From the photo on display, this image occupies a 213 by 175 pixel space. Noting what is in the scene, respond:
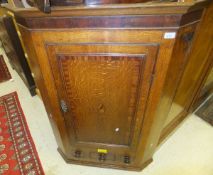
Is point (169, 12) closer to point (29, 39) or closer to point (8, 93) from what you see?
point (29, 39)

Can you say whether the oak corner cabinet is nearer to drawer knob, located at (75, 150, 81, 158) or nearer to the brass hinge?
the brass hinge

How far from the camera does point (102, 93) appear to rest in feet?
2.93

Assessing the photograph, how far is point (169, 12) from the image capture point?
579 mm

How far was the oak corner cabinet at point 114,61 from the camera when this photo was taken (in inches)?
24.3

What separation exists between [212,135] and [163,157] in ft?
1.76

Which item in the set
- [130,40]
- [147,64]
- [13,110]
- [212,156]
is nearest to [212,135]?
[212,156]

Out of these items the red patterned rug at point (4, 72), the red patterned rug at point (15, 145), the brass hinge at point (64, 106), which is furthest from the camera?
the red patterned rug at point (4, 72)

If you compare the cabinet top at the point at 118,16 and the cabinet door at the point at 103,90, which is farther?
the cabinet door at the point at 103,90

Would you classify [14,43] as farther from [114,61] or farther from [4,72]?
[114,61]

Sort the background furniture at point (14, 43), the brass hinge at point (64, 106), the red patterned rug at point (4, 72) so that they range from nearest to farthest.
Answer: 1. the brass hinge at point (64, 106)
2. the background furniture at point (14, 43)
3. the red patterned rug at point (4, 72)

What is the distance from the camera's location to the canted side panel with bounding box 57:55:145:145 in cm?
77

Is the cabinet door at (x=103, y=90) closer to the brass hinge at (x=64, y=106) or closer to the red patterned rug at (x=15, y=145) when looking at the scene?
the brass hinge at (x=64, y=106)

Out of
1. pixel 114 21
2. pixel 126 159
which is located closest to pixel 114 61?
pixel 114 21

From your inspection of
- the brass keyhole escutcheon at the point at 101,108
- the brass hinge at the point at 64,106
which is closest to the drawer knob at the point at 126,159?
the brass keyhole escutcheon at the point at 101,108
